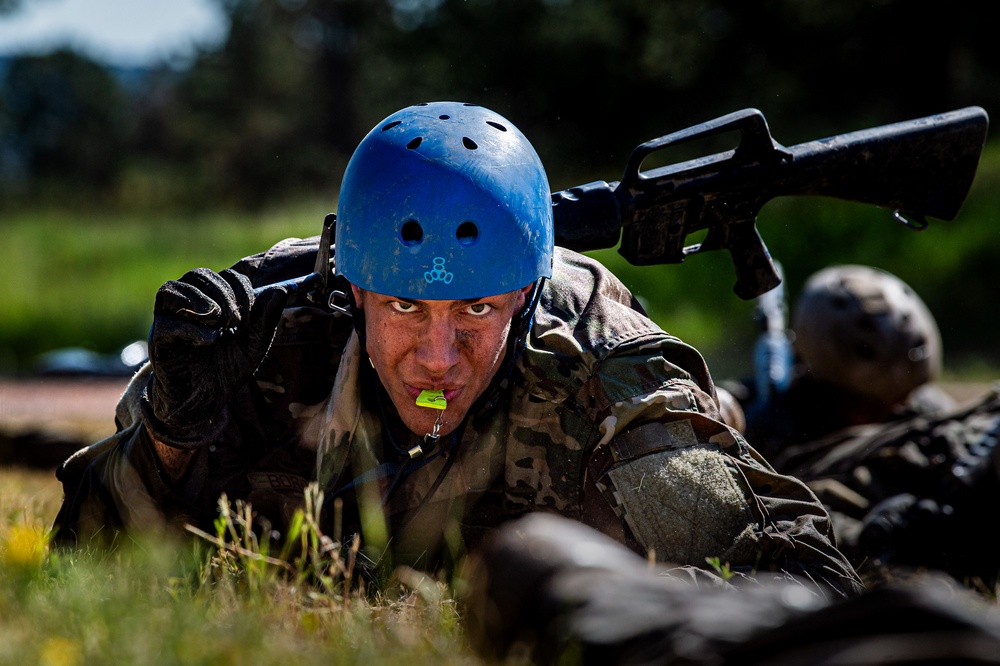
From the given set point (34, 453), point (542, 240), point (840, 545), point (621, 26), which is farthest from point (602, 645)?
point (621, 26)

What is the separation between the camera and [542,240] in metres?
3.85

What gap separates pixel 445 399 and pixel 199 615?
136cm

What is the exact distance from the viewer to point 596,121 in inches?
1025

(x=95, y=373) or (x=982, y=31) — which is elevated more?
(x=982, y=31)

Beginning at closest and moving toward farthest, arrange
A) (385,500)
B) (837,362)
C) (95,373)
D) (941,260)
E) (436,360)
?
(436,360) → (385,500) → (837,362) → (95,373) → (941,260)

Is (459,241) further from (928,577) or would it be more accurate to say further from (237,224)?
(237,224)

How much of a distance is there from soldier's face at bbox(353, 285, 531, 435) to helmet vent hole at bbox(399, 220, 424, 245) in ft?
0.63

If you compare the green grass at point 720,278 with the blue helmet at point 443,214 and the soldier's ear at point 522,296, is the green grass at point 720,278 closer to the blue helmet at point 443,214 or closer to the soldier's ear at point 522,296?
the soldier's ear at point 522,296

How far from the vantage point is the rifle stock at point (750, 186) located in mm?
4543

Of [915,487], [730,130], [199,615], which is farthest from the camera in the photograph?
[915,487]

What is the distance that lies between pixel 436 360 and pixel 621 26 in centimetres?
2313

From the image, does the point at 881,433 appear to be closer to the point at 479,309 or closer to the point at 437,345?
the point at 479,309

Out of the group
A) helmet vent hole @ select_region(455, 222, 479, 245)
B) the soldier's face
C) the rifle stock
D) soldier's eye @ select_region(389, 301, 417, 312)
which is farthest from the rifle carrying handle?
soldier's eye @ select_region(389, 301, 417, 312)

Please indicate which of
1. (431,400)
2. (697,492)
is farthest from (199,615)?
(697,492)
